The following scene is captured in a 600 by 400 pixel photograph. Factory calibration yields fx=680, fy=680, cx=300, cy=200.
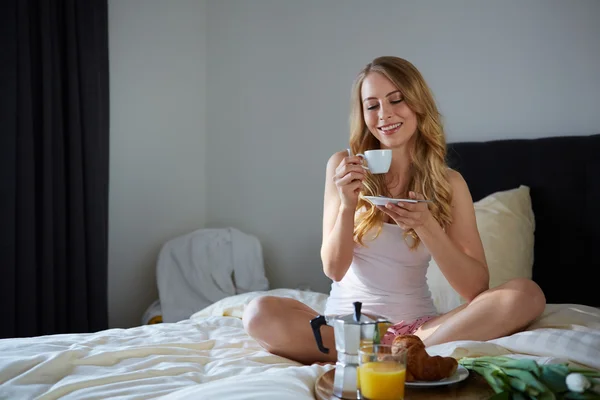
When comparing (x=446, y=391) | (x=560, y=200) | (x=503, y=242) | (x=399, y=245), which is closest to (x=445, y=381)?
(x=446, y=391)

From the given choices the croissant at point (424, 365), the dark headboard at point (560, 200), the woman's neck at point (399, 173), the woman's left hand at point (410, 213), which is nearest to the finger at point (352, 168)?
the woman's left hand at point (410, 213)

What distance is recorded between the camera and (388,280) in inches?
83.0

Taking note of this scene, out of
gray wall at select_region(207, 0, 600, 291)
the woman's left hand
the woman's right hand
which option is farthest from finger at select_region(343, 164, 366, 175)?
gray wall at select_region(207, 0, 600, 291)

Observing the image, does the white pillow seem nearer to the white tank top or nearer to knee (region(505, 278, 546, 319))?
the white tank top

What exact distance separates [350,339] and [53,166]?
218cm

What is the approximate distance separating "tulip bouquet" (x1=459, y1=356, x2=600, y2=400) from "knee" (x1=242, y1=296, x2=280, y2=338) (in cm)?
74

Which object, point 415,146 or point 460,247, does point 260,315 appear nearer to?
point 460,247

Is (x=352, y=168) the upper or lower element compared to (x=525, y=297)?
upper

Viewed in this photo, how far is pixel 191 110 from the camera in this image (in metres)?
3.99

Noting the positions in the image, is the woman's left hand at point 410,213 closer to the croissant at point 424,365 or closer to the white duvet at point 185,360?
the white duvet at point 185,360

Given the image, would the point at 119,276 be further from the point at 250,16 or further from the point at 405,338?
the point at 405,338

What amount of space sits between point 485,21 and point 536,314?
1567mm

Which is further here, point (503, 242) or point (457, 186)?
point (503, 242)

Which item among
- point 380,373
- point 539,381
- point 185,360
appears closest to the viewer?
point 380,373
